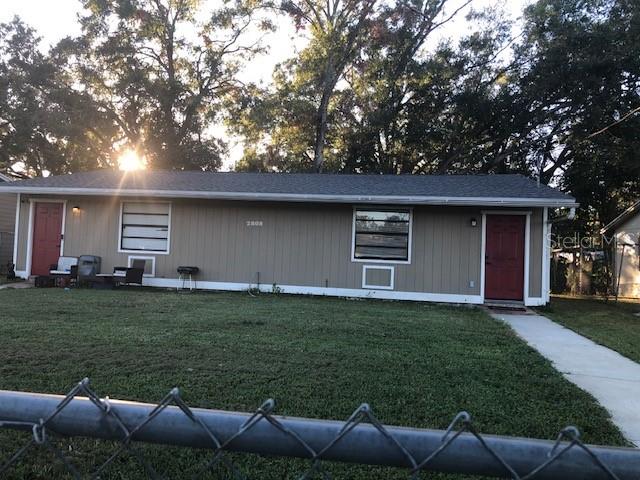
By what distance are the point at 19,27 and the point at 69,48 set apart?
389cm

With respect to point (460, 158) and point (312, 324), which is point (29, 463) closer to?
point (312, 324)

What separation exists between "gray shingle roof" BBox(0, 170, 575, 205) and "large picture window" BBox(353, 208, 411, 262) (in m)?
0.56

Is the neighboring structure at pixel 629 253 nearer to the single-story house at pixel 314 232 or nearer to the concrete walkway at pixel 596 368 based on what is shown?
the single-story house at pixel 314 232

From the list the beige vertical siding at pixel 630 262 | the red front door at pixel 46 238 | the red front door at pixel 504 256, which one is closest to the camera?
the red front door at pixel 504 256

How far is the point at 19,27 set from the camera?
2425 centimetres

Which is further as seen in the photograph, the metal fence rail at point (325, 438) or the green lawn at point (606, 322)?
the green lawn at point (606, 322)

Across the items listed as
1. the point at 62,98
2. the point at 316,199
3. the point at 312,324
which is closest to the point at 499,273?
the point at 316,199

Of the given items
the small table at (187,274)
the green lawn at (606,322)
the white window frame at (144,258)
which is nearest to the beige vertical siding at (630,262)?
the green lawn at (606,322)

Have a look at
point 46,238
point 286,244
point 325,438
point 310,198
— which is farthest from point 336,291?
point 325,438

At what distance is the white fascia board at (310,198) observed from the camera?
10469 millimetres

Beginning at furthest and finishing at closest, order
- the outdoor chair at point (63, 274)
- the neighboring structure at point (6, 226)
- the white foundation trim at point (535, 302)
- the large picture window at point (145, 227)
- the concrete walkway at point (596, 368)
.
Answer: the neighboring structure at point (6, 226), the large picture window at point (145, 227), the outdoor chair at point (63, 274), the white foundation trim at point (535, 302), the concrete walkway at point (596, 368)

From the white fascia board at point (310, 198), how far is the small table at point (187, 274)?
70.6 inches

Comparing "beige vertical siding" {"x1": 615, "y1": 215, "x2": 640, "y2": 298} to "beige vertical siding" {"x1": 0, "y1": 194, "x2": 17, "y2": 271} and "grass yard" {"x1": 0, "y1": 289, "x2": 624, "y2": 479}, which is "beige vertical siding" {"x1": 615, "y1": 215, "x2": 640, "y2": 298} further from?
"beige vertical siding" {"x1": 0, "y1": 194, "x2": 17, "y2": 271}

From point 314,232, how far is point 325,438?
10.9 m
